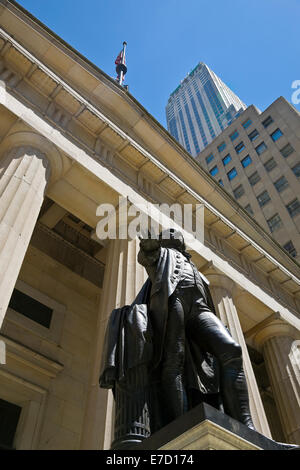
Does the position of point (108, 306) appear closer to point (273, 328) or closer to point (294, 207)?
point (273, 328)

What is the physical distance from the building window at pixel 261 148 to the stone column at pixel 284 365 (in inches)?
1144

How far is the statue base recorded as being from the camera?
93.4 inches

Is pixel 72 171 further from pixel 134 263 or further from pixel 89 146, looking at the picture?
pixel 134 263

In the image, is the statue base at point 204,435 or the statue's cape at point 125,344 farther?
the statue's cape at point 125,344

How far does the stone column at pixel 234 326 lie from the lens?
1023 cm

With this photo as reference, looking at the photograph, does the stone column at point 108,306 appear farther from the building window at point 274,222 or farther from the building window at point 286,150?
the building window at point 286,150

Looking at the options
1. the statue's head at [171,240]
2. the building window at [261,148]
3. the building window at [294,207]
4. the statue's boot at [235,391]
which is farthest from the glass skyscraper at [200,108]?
the statue's boot at [235,391]

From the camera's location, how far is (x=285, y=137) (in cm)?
3975

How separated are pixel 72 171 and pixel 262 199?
1173 inches
